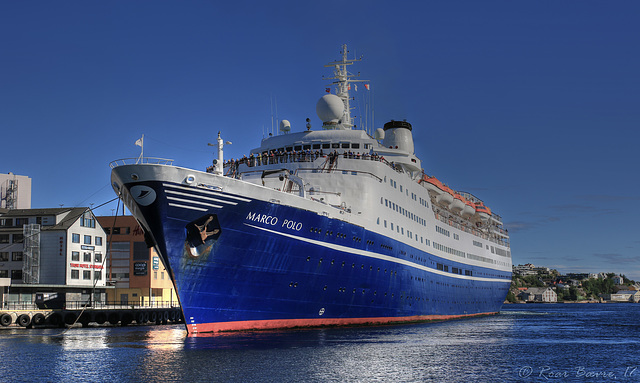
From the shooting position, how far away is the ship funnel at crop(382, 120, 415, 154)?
51625 millimetres

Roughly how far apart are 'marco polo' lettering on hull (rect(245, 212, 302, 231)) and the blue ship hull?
48 millimetres

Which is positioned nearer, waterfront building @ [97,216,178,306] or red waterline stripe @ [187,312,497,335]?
red waterline stripe @ [187,312,497,335]

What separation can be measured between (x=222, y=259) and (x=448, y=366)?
11408mm

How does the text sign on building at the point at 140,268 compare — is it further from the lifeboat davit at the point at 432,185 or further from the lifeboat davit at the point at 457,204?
the lifeboat davit at the point at 457,204

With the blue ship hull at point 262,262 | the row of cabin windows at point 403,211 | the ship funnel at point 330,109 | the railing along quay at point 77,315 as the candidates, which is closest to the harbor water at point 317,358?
the blue ship hull at point 262,262

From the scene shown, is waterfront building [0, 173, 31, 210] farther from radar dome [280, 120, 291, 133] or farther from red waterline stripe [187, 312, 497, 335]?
red waterline stripe [187, 312, 497, 335]

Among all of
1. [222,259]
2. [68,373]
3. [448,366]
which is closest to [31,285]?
[222,259]

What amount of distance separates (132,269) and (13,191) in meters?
30.0

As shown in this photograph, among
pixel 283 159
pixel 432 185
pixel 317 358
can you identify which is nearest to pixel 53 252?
pixel 283 159

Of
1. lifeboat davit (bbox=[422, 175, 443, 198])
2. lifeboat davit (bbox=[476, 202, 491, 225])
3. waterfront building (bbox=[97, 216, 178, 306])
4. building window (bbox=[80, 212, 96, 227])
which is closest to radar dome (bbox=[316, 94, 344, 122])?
lifeboat davit (bbox=[422, 175, 443, 198])

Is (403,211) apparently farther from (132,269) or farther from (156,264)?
(132,269)

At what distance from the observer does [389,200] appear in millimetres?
42500

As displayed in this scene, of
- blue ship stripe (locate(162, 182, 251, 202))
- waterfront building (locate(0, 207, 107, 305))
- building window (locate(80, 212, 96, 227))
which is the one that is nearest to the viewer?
blue ship stripe (locate(162, 182, 251, 202))

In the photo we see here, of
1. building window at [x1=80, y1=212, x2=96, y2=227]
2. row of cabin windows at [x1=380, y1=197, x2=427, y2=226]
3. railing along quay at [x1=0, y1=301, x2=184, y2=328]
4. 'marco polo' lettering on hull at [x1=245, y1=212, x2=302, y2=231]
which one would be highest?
building window at [x1=80, y1=212, x2=96, y2=227]
